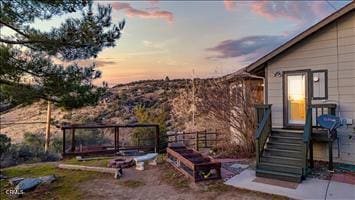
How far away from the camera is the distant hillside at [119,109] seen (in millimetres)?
19392

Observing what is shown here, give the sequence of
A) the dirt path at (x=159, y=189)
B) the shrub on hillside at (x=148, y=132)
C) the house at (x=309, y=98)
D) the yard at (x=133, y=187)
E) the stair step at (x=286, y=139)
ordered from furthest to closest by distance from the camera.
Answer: the shrub on hillside at (x=148, y=132) → the stair step at (x=286, y=139) → the house at (x=309, y=98) → the yard at (x=133, y=187) → the dirt path at (x=159, y=189)

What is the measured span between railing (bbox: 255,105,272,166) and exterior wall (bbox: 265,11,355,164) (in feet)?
4.71

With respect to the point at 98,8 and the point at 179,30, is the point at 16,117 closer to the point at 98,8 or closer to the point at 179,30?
the point at 179,30

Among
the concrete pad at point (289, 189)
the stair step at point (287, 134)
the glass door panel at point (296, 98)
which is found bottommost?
the concrete pad at point (289, 189)

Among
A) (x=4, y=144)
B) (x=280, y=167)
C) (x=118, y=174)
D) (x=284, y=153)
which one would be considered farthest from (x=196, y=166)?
(x=4, y=144)

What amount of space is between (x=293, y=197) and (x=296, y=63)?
4.62 meters

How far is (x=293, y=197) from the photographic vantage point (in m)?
5.68

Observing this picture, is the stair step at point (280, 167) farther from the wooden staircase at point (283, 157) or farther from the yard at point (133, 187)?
the yard at point (133, 187)

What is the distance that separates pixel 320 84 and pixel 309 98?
0.51 m

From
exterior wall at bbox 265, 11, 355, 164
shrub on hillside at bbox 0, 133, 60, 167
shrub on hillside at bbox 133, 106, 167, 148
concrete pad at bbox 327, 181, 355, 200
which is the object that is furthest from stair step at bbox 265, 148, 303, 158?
shrub on hillside at bbox 0, 133, 60, 167

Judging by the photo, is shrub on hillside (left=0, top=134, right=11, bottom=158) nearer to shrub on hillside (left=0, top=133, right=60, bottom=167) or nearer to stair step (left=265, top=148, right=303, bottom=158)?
shrub on hillside (left=0, top=133, right=60, bottom=167)

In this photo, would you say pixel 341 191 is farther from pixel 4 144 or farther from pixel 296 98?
pixel 4 144

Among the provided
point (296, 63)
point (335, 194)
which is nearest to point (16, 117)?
point (296, 63)

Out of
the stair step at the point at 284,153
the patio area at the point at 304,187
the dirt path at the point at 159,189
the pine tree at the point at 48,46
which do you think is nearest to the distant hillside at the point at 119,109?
the pine tree at the point at 48,46
